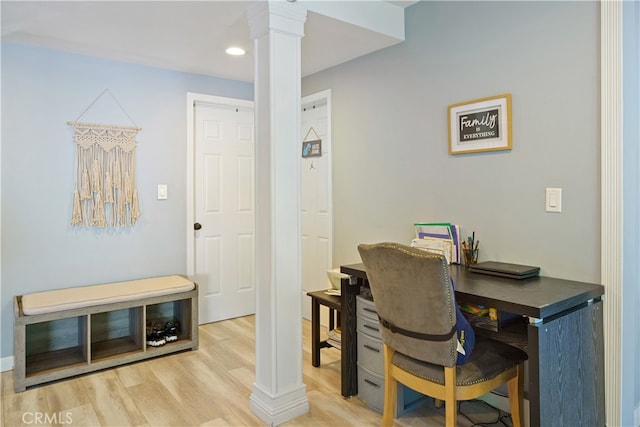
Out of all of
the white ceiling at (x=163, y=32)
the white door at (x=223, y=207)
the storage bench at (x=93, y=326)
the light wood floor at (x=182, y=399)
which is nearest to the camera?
the light wood floor at (x=182, y=399)

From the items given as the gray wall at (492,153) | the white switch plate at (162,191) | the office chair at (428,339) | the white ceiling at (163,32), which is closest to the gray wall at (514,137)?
Answer: the gray wall at (492,153)

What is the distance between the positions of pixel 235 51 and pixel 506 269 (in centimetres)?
237

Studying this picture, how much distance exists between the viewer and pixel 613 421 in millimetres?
1952

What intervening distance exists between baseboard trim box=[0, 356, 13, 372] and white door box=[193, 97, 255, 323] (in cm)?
143

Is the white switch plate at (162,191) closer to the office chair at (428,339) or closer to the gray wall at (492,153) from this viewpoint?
the gray wall at (492,153)

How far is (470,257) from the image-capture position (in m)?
2.43

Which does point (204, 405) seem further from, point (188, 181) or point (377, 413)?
point (188, 181)

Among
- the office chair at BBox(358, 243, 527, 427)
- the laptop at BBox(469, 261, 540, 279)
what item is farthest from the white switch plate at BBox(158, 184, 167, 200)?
the laptop at BBox(469, 261, 540, 279)

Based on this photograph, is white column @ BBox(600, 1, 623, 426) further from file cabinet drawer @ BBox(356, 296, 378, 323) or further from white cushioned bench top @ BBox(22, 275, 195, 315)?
white cushioned bench top @ BBox(22, 275, 195, 315)

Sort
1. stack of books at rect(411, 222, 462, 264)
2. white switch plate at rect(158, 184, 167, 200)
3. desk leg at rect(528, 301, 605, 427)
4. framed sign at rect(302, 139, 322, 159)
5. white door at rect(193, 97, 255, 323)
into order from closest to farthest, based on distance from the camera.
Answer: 1. desk leg at rect(528, 301, 605, 427)
2. stack of books at rect(411, 222, 462, 264)
3. white switch plate at rect(158, 184, 167, 200)
4. framed sign at rect(302, 139, 322, 159)
5. white door at rect(193, 97, 255, 323)

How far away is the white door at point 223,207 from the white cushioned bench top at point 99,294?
52 cm

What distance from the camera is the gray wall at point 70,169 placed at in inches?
114

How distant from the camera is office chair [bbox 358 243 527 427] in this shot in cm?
163

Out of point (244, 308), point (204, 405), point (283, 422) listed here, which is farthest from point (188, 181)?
point (283, 422)
